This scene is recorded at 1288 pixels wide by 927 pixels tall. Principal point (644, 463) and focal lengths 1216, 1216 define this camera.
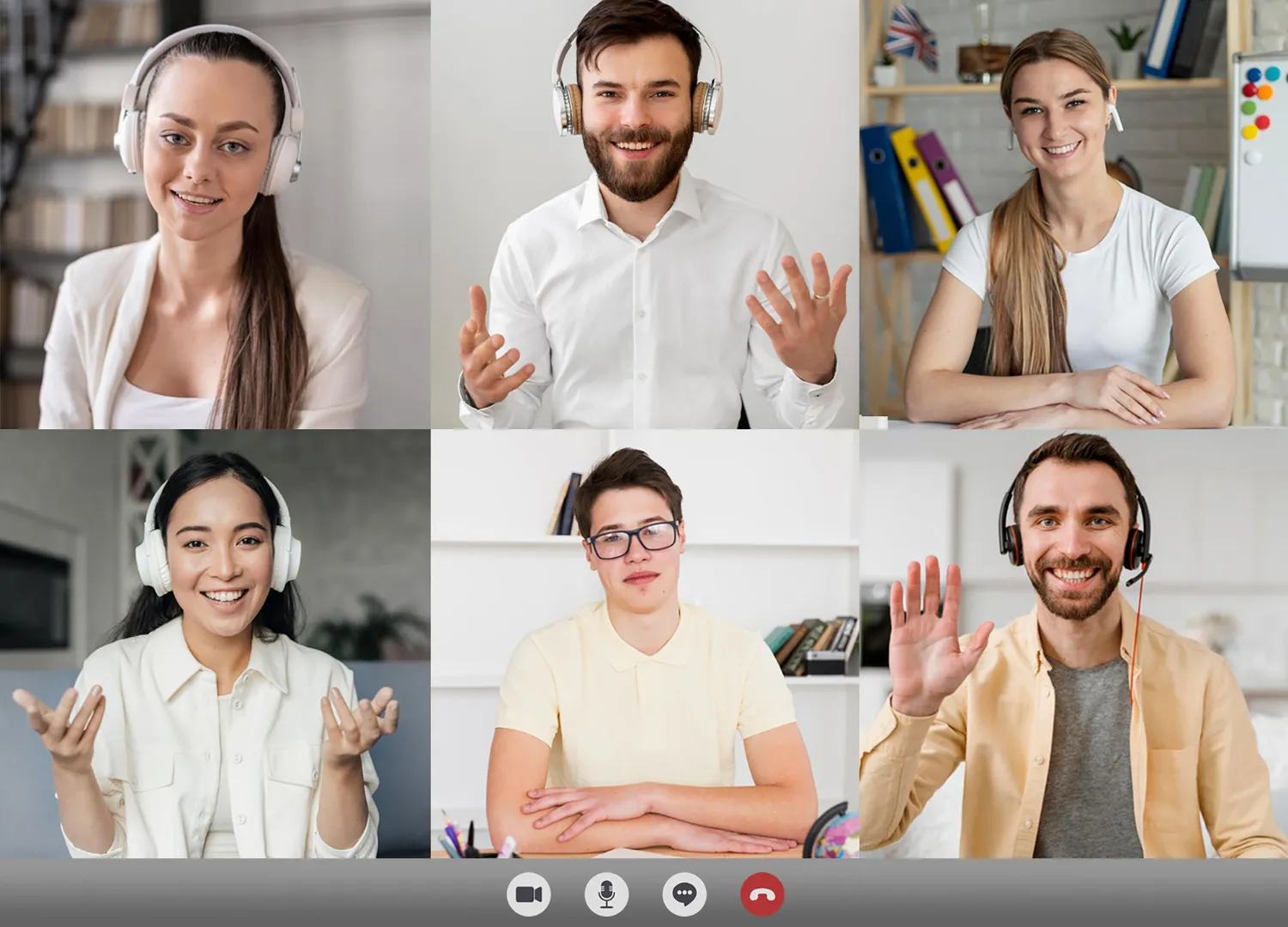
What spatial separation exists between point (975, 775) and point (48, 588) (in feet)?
5.44

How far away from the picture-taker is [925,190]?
7.22ft

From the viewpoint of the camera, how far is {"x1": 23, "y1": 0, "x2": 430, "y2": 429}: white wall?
2.17 metres

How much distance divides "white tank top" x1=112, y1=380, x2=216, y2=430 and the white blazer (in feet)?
0.05

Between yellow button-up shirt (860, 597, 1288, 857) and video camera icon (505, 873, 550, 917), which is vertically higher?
yellow button-up shirt (860, 597, 1288, 857)

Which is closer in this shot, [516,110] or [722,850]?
[722,850]

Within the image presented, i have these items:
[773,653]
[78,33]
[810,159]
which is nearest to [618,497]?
[773,653]

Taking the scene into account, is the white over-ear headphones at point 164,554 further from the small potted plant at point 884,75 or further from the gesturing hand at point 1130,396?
the gesturing hand at point 1130,396

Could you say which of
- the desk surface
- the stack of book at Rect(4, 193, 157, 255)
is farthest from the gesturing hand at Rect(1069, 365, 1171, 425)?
the stack of book at Rect(4, 193, 157, 255)

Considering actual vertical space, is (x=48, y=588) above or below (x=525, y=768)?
above

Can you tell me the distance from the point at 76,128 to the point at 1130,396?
191cm

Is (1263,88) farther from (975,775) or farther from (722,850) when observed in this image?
(722,850)

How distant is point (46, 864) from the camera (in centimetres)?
210

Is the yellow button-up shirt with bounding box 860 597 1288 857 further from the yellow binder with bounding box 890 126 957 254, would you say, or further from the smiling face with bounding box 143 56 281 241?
the smiling face with bounding box 143 56 281 241

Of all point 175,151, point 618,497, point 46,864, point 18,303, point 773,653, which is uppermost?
point 175,151
